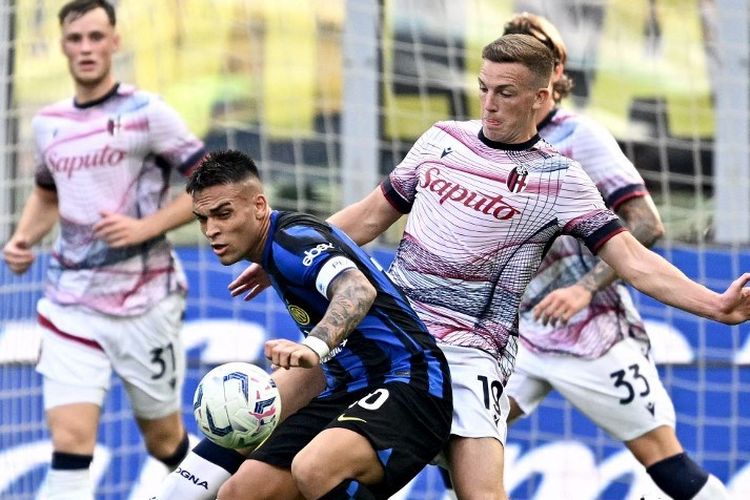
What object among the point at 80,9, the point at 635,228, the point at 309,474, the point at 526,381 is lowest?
the point at 526,381

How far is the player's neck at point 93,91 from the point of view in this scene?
736 centimetres

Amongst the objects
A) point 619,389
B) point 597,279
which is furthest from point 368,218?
point 619,389

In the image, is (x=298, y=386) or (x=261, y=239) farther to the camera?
(x=298, y=386)

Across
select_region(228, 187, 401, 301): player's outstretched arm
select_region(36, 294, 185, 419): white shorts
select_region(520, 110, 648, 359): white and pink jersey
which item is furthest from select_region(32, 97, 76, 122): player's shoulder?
select_region(520, 110, 648, 359): white and pink jersey

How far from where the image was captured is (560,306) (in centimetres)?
630

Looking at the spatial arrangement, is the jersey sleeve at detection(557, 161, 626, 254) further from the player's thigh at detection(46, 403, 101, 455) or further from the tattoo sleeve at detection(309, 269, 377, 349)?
the player's thigh at detection(46, 403, 101, 455)

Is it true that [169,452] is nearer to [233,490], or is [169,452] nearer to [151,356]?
[151,356]

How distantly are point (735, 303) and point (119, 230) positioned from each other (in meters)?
3.10

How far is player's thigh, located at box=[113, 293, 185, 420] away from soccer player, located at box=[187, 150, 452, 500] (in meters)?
2.08

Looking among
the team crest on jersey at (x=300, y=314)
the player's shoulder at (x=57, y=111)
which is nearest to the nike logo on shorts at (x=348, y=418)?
the team crest on jersey at (x=300, y=314)

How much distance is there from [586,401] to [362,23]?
367 cm

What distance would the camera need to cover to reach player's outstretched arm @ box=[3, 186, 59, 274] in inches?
290

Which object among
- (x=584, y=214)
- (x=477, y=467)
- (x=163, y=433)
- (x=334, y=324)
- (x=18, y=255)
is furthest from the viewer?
(x=163, y=433)

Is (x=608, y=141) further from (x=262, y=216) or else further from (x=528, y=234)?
(x=262, y=216)
